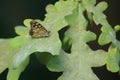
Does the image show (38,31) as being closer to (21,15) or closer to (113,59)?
(113,59)

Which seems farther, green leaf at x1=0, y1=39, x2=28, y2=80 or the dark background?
the dark background

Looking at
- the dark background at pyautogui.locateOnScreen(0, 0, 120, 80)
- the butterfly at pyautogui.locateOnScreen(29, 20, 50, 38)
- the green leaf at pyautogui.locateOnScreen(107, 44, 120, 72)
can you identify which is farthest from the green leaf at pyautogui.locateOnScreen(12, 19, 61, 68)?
the dark background at pyautogui.locateOnScreen(0, 0, 120, 80)

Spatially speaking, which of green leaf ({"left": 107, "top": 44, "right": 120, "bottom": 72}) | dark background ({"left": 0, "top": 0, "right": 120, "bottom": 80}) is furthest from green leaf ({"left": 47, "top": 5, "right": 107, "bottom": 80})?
dark background ({"left": 0, "top": 0, "right": 120, "bottom": 80})

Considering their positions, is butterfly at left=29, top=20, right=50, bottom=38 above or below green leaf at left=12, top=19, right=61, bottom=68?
above

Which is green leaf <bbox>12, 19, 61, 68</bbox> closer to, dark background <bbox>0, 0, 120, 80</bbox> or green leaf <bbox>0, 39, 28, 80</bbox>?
green leaf <bbox>0, 39, 28, 80</bbox>

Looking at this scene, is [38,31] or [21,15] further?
[21,15]

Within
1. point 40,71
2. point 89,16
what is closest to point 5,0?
point 40,71

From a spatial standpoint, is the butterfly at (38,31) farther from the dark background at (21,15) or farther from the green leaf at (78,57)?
the dark background at (21,15)

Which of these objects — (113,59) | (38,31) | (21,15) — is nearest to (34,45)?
(38,31)

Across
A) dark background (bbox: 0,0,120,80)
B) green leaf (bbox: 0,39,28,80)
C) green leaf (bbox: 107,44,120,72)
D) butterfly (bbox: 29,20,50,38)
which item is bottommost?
green leaf (bbox: 107,44,120,72)
